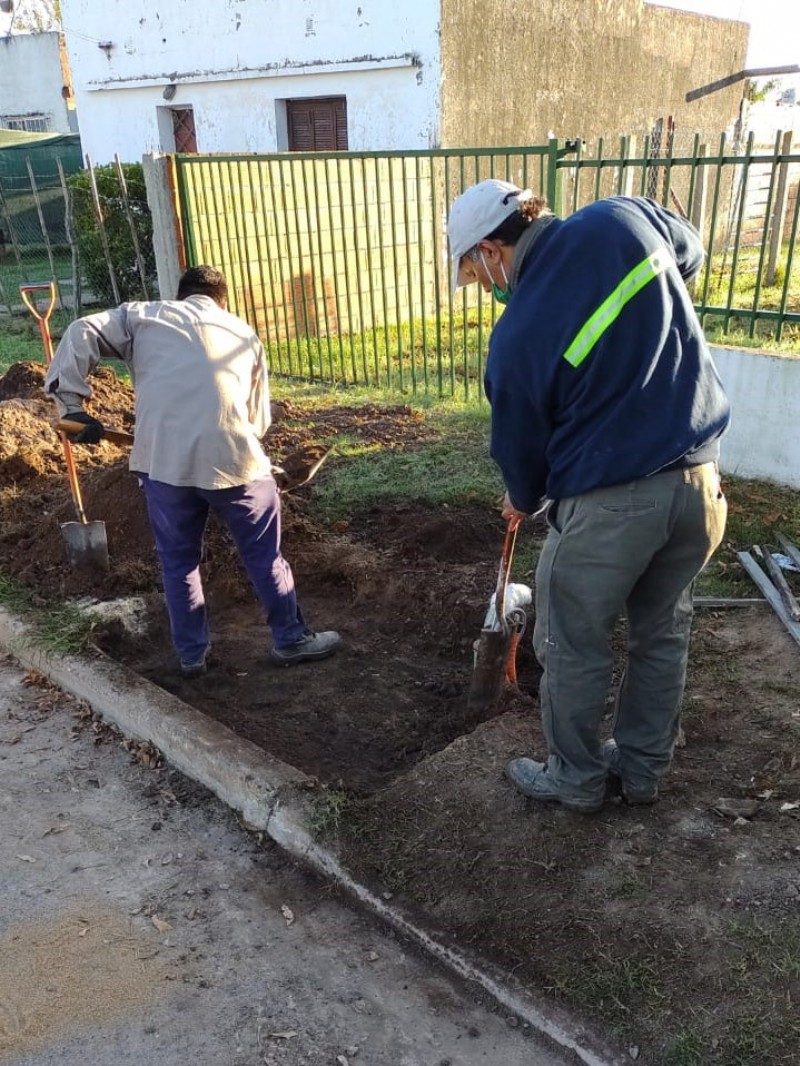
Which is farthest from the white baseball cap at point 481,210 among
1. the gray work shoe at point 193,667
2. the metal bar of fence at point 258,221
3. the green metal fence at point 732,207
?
the metal bar of fence at point 258,221

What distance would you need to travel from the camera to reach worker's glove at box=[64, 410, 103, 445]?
3859 millimetres

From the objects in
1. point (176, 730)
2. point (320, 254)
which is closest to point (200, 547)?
point (176, 730)

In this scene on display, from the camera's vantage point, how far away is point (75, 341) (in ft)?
12.0

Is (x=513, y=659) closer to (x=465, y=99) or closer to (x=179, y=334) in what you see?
(x=179, y=334)

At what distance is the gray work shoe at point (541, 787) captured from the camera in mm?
2844

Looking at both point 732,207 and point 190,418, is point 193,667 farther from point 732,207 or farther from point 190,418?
point 732,207

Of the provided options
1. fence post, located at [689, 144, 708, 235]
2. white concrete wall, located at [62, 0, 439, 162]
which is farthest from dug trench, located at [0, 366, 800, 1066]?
white concrete wall, located at [62, 0, 439, 162]

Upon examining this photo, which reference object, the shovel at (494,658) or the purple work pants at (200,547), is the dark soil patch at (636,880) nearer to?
the shovel at (494,658)

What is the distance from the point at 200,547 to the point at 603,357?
2.24 meters

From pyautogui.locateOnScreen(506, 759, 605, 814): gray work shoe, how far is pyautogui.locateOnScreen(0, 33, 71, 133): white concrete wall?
93.1ft

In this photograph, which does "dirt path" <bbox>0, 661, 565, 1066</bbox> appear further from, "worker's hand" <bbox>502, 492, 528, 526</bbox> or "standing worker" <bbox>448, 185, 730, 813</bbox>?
"worker's hand" <bbox>502, 492, 528, 526</bbox>

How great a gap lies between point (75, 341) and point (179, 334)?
0.43 metres

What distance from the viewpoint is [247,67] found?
13.8 meters

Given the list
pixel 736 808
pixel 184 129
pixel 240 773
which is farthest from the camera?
pixel 184 129
